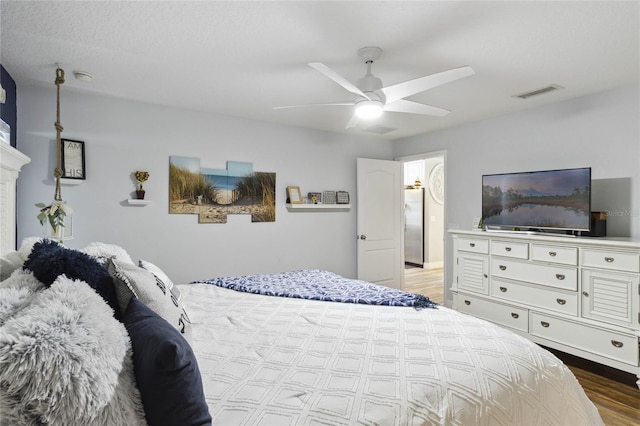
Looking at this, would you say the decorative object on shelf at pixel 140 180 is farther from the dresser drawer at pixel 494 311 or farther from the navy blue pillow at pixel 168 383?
the dresser drawer at pixel 494 311

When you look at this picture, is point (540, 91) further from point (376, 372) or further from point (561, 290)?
point (376, 372)

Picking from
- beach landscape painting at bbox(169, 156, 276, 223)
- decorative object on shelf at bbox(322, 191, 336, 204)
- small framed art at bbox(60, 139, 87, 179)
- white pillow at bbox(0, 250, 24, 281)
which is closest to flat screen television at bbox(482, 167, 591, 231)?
decorative object on shelf at bbox(322, 191, 336, 204)

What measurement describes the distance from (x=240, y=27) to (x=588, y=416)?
2760mm

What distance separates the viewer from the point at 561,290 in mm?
3150

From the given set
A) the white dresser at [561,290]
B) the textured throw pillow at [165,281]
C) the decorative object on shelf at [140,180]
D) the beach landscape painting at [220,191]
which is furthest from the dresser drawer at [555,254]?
the decorative object on shelf at [140,180]

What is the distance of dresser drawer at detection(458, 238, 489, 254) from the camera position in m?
3.79

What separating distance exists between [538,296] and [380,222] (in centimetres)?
240

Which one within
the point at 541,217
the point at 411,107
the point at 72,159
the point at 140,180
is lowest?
the point at 541,217

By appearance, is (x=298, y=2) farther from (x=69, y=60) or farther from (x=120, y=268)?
(x=69, y=60)

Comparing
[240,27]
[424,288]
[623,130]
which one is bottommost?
[424,288]

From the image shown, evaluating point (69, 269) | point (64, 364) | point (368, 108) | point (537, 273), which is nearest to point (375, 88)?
point (368, 108)

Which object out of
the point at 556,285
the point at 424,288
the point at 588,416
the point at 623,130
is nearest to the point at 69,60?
the point at 588,416

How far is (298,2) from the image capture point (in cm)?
187

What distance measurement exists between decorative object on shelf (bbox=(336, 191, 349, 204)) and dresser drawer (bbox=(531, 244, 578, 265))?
243cm
